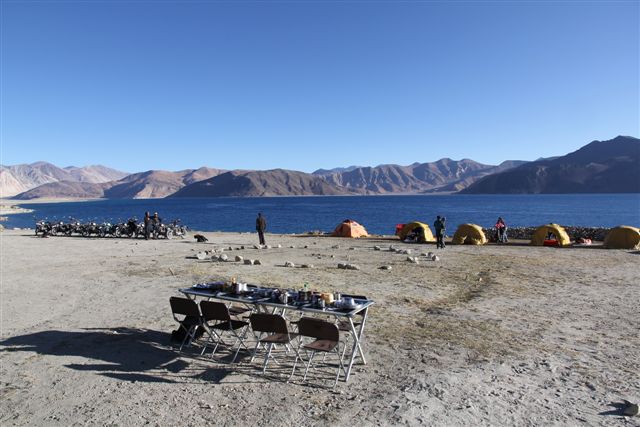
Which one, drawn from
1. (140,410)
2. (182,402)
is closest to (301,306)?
(182,402)

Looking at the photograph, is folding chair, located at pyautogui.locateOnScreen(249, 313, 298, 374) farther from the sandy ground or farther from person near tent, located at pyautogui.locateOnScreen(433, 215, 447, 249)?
person near tent, located at pyautogui.locateOnScreen(433, 215, 447, 249)

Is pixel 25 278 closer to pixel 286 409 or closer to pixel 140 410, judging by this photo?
pixel 140 410

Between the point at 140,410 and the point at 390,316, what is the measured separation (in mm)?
5586

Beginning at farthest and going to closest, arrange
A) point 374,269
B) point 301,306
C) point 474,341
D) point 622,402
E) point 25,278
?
point 374,269 → point 25,278 → point 474,341 → point 301,306 → point 622,402

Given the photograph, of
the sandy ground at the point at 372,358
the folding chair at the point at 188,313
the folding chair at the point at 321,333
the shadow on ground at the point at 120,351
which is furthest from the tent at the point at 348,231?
the folding chair at the point at 321,333

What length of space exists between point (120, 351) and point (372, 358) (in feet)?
13.9

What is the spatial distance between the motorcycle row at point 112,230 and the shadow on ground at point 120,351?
21322 mm

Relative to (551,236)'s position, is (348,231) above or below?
above

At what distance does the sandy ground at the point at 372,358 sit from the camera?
17.9 feet

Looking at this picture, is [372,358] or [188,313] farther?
[188,313]

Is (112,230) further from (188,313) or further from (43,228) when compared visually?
(188,313)

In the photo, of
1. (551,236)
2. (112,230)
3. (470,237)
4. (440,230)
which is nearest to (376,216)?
(470,237)

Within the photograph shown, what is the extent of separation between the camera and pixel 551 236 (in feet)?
84.1

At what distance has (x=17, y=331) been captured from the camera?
28.5ft
